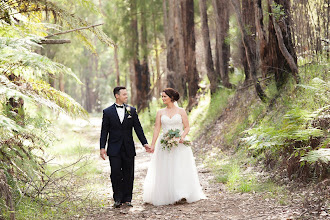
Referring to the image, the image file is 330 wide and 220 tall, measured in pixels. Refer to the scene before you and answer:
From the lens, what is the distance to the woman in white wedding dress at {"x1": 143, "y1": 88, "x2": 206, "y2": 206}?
759 cm

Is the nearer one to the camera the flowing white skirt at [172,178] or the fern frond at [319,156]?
the fern frond at [319,156]

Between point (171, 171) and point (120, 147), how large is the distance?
105 centimetres

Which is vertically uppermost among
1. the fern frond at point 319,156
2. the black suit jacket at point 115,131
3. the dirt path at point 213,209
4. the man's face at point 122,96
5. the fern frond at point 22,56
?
the fern frond at point 22,56

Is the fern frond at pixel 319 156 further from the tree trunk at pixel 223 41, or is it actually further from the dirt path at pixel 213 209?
the tree trunk at pixel 223 41

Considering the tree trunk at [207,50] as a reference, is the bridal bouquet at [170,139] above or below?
below

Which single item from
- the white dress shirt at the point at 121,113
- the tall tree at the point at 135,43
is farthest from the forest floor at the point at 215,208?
the tall tree at the point at 135,43

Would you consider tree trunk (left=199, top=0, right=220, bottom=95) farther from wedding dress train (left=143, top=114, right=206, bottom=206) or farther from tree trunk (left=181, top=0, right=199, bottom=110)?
wedding dress train (left=143, top=114, right=206, bottom=206)

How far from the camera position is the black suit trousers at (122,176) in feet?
24.3

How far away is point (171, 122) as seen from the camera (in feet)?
26.1

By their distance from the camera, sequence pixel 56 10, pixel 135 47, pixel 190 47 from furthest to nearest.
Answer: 1. pixel 135 47
2. pixel 190 47
3. pixel 56 10

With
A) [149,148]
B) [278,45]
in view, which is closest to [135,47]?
[278,45]

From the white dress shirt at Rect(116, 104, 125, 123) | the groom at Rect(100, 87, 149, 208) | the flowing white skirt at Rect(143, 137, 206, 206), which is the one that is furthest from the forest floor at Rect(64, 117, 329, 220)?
the white dress shirt at Rect(116, 104, 125, 123)

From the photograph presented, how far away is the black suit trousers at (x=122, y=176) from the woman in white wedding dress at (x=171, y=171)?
446 millimetres

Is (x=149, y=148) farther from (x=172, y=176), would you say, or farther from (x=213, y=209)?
(x=213, y=209)
